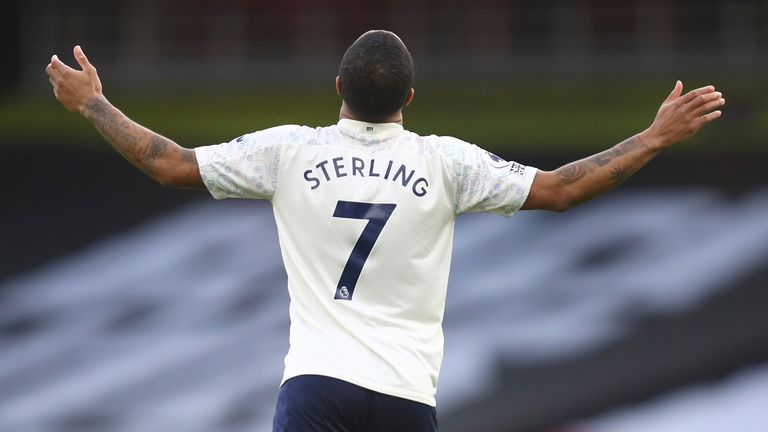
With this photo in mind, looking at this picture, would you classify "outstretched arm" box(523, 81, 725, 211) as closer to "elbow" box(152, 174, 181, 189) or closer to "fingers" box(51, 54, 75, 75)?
"elbow" box(152, 174, 181, 189)

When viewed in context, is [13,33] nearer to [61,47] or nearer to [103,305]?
[61,47]

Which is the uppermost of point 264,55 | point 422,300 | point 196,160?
point 264,55

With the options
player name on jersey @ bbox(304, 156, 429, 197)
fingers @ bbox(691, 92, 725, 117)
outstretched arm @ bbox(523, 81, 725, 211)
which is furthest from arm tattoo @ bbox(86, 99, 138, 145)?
fingers @ bbox(691, 92, 725, 117)

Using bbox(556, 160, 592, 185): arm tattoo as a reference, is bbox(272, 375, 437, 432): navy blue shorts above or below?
below

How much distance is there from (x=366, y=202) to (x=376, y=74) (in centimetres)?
38

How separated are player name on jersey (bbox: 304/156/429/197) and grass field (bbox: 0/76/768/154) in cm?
741

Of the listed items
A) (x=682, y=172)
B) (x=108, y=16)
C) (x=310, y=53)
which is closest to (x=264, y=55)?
(x=310, y=53)

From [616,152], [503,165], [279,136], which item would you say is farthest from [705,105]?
[279,136]

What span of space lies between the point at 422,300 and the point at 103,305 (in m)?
7.95

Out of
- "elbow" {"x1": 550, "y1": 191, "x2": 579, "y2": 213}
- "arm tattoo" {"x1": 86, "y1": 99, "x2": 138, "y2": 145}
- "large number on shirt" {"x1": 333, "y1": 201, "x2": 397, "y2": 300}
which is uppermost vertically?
"arm tattoo" {"x1": 86, "y1": 99, "x2": 138, "y2": 145}

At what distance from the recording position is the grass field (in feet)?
36.6

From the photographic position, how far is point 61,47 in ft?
39.5

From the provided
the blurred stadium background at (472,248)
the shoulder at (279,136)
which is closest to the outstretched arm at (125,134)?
the shoulder at (279,136)

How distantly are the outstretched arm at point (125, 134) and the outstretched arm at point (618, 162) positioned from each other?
3.42ft
